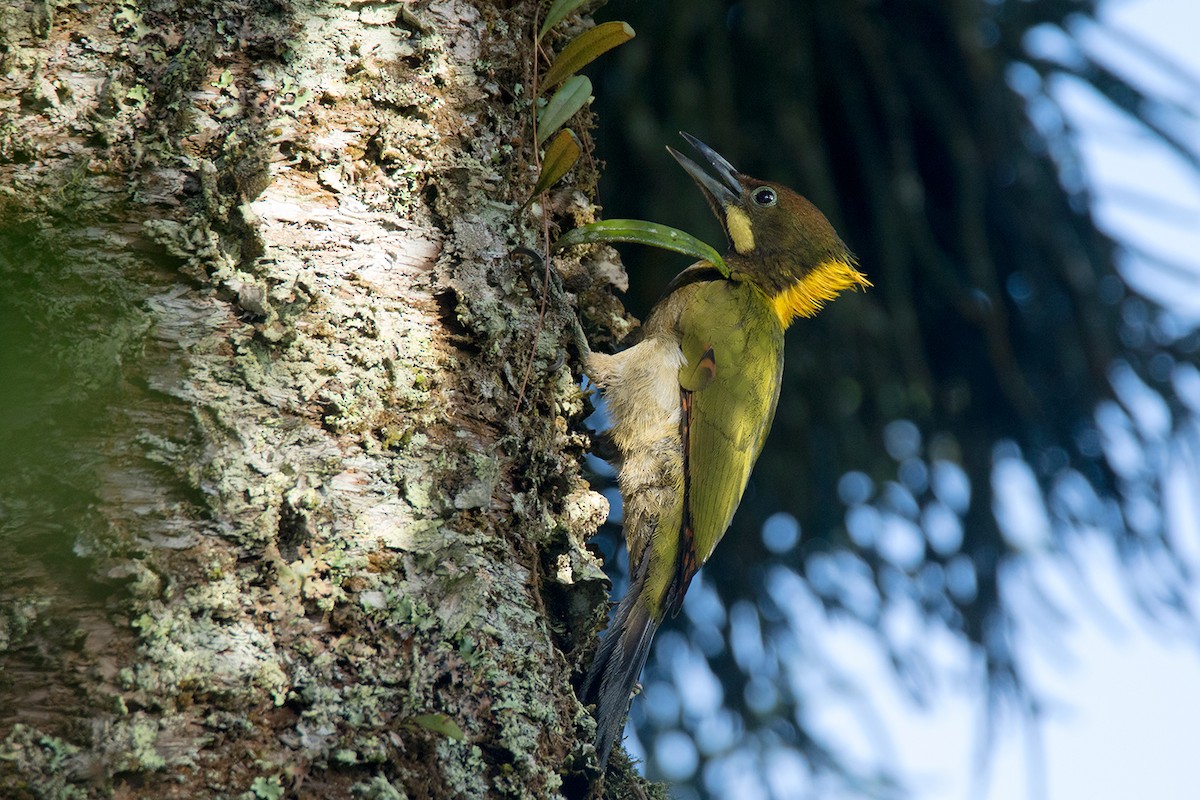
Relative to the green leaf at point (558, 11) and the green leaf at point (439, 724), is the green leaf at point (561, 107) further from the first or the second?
the green leaf at point (439, 724)

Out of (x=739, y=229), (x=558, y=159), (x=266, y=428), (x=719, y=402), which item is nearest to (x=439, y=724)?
(x=266, y=428)

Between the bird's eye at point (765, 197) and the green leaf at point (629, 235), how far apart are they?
0.90 m

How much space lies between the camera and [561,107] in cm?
188

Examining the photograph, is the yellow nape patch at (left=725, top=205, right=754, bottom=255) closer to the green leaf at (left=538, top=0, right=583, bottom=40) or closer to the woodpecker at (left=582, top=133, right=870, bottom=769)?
the woodpecker at (left=582, top=133, right=870, bottom=769)

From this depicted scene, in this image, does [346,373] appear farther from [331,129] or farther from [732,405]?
[732,405]

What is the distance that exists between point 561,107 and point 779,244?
158cm

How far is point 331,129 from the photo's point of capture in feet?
4.86

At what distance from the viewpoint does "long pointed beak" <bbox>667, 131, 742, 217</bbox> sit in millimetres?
2943

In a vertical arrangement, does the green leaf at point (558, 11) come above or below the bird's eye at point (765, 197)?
above

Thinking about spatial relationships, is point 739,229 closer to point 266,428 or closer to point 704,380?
point 704,380

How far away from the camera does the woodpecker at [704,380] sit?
2.66 meters

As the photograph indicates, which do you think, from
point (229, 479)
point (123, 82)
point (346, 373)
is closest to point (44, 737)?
point (229, 479)

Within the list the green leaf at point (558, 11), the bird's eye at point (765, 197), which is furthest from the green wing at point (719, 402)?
the green leaf at point (558, 11)

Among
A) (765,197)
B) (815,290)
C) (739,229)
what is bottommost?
(815,290)
